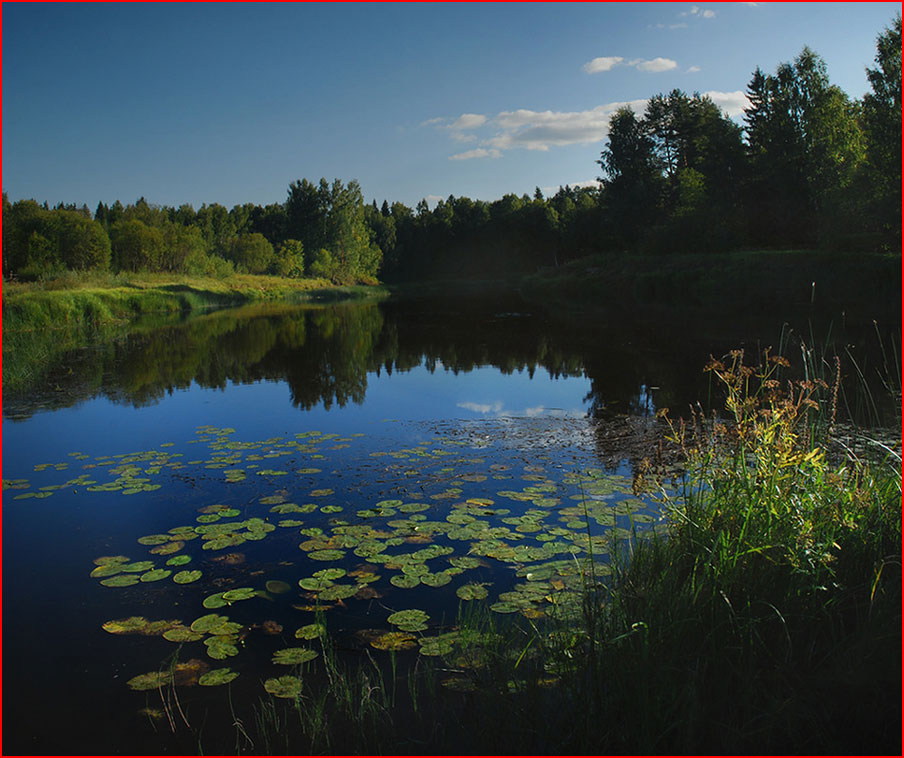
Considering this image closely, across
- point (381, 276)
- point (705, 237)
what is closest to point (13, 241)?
point (705, 237)

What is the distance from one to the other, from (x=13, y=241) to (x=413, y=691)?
47.4 metres

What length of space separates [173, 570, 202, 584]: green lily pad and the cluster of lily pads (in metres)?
0.01

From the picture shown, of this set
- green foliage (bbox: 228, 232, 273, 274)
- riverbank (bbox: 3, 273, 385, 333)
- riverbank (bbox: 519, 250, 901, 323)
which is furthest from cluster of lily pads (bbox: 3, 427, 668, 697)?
green foliage (bbox: 228, 232, 273, 274)

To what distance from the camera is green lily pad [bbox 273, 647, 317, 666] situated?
3766mm

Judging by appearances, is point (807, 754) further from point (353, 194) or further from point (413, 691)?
point (353, 194)

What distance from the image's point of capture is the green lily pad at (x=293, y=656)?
12.4 feet

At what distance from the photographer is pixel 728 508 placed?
3.85 m

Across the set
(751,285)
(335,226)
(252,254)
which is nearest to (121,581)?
(751,285)

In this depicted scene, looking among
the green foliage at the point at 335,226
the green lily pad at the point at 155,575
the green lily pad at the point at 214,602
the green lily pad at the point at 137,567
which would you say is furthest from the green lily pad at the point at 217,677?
the green foliage at the point at 335,226

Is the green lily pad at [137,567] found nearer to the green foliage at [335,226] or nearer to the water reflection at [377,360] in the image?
the water reflection at [377,360]

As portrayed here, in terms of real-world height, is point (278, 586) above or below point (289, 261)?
below

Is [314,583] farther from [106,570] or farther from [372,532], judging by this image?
[106,570]

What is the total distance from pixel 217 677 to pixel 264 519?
2395 millimetres

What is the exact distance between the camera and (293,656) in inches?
150
